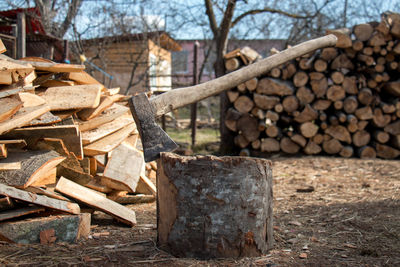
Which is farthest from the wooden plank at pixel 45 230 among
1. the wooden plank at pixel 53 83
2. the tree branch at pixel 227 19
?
the tree branch at pixel 227 19

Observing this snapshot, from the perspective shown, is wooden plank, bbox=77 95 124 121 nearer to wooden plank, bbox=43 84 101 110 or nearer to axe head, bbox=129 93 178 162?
wooden plank, bbox=43 84 101 110

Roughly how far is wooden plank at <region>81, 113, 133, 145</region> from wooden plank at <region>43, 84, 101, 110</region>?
10.7 inches

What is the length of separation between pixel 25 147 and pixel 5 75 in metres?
0.63

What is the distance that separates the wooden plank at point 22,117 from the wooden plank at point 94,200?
22.3 inches

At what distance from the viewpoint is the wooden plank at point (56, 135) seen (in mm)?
2920

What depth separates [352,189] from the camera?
13.7ft

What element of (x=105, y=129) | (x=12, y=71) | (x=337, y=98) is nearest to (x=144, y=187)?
(x=105, y=129)

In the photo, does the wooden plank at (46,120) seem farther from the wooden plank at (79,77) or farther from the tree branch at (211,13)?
the tree branch at (211,13)

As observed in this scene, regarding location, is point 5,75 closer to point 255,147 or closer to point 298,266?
point 298,266

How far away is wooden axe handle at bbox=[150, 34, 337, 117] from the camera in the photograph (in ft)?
7.92

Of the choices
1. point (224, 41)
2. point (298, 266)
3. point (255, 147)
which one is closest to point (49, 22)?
point (224, 41)

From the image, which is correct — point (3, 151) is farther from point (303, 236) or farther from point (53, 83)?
point (303, 236)

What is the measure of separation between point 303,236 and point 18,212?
2.04 m

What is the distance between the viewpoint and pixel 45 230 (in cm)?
237
